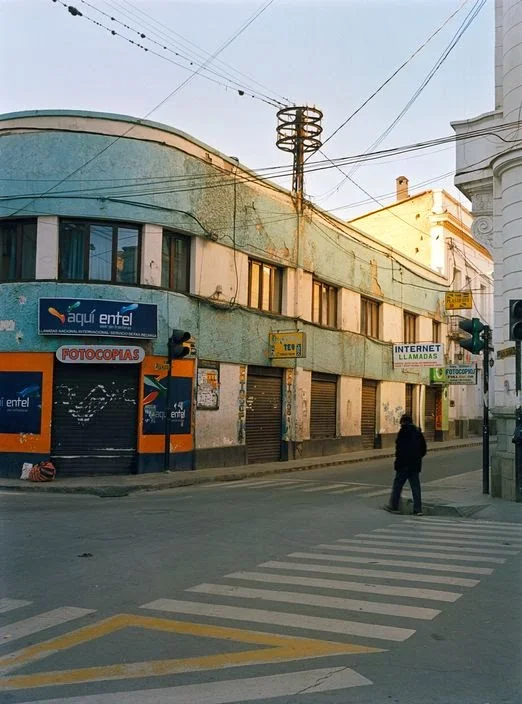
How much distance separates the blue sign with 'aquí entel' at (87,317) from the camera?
1797 cm

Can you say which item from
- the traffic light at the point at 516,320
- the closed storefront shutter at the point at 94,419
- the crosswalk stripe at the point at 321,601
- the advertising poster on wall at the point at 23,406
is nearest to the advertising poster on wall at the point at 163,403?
the closed storefront shutter at the point at 94,419

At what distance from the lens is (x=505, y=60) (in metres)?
14.4

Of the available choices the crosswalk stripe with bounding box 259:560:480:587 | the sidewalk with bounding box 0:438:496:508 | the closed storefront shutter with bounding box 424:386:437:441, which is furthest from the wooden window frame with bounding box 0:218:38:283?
the closed storefront shutter with bounding box 424:386:437:441

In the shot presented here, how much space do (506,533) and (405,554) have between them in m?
2.43

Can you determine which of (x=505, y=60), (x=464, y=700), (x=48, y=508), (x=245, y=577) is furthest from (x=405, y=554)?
(x=505, y=60)

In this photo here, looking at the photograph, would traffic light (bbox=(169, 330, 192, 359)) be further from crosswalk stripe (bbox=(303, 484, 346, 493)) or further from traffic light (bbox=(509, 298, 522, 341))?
traffic light (bbox=(509, 298, 522, 341))

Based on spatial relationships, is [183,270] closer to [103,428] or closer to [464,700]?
[103,428]

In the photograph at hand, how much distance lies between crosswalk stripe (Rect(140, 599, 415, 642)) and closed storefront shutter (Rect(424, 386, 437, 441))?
3374 centimetres

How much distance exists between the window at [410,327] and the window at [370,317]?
3.73 metres

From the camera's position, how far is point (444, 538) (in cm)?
997

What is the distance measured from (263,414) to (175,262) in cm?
638

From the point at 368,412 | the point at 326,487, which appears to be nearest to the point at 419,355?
the point at 368,412

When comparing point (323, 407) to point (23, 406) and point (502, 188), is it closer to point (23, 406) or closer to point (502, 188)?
point (23, 406)

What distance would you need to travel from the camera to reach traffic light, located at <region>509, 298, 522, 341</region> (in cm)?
1218
